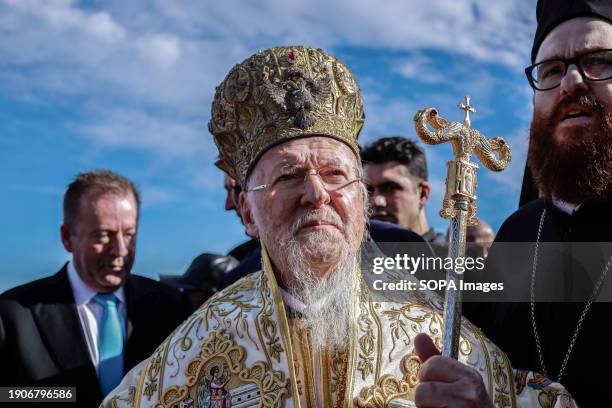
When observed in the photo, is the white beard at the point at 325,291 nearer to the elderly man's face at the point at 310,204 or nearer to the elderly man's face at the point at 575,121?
the elderly man's face at the point at 310,204

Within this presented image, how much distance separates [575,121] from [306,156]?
1.32 m

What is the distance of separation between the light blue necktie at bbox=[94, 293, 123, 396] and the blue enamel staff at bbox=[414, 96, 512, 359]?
3.51m

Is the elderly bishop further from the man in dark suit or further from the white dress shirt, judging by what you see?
the white dress shirt

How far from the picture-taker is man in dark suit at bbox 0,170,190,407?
19.7ft

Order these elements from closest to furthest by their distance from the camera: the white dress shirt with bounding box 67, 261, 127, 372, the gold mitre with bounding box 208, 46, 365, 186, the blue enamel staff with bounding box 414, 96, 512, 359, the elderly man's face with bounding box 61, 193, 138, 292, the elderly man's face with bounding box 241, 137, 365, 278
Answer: the blue enamel staff with bounding box 414, 96, 512, 359, the elderly man's face with bounding box 241, 137, 365, 278, the gold mitre with bounding box 208, 46, 365, 186, the white dress shirt with bounding box 67, 261, 127, 372, the elderly man's face with bounding box 61, 193, 138, 292

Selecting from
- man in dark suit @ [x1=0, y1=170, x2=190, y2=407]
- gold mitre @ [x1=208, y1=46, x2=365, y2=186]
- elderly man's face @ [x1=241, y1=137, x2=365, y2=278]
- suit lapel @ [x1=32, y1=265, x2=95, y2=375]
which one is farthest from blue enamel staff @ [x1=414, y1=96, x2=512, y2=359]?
suit lapel @ [x1=32, y1=265, x2=95, y2=375]

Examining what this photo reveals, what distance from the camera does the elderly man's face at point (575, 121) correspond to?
3896 millimetres

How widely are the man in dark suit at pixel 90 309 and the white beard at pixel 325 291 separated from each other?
2.69m

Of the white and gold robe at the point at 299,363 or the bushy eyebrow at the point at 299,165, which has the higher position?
the bushy eyebrow at the point at 299,165

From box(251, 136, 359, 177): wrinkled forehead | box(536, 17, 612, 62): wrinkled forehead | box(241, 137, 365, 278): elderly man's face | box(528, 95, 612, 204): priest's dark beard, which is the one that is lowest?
box(241, 137, 365, 278): elderly man's face

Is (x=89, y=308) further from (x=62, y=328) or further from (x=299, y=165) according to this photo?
(x=299, y=165)

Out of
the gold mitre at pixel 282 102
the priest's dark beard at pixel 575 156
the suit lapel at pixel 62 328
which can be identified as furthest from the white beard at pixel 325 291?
the suit lapel at pixel 62 328

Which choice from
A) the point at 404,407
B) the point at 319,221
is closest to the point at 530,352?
the point at 404,407

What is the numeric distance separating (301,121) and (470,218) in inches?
41.1
